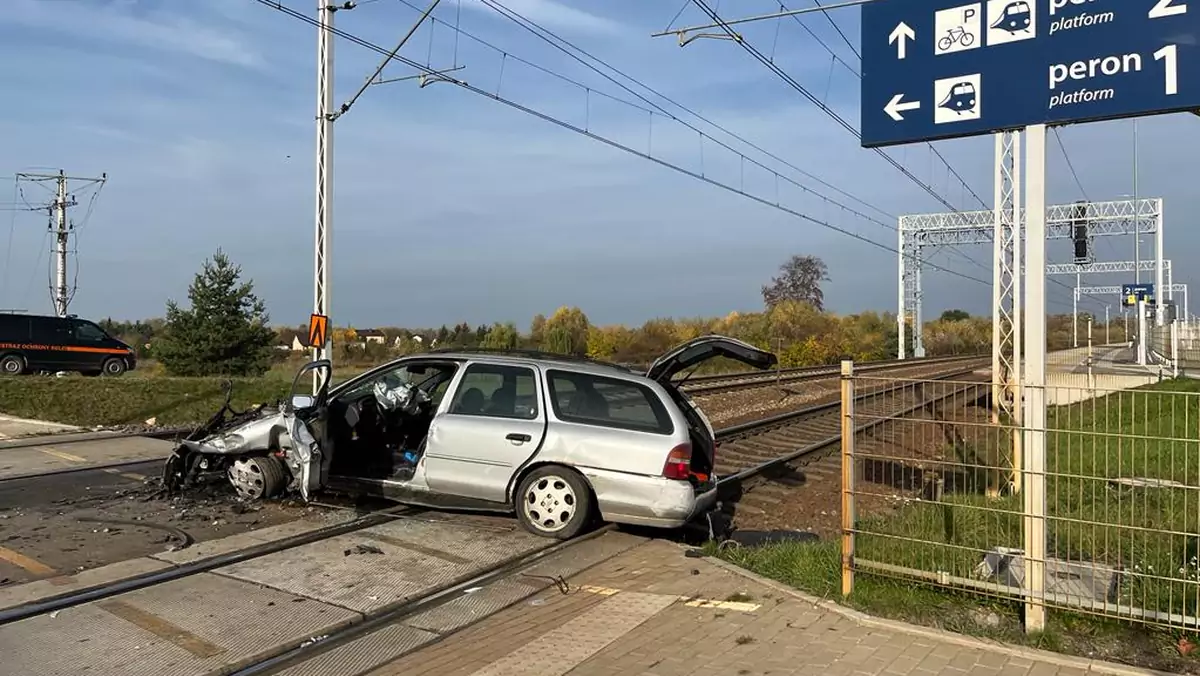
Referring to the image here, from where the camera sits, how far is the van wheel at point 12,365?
26237 millimetres

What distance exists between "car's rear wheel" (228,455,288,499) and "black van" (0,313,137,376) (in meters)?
20.9

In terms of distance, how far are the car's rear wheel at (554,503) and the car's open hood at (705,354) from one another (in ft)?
4.15

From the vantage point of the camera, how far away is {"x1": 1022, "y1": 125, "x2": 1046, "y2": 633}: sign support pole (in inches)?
209

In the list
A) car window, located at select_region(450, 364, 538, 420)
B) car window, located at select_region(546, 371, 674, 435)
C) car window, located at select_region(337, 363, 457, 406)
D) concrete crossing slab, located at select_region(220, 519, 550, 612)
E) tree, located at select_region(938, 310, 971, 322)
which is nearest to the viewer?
concrete crossing slab, located at select_region(220, 519, 550, 612)

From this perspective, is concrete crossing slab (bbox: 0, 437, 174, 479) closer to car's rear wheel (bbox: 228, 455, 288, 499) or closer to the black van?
car's rear wheel (bbox: 228, 455, 288, 499)

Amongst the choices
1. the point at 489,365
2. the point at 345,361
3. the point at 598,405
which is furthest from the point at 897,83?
the point at 345,361

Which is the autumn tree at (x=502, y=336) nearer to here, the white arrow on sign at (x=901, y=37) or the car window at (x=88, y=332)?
the car window at (x=88, y=332)

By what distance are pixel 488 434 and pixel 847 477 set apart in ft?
11.7

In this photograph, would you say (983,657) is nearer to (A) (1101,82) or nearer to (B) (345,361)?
(A) (1101,82)

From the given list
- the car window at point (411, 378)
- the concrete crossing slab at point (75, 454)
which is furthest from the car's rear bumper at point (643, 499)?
the concrete crossing slab at point (75, 454)

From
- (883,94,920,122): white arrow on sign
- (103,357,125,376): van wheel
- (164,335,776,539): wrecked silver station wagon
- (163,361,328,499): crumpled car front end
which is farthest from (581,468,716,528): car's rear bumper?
(103,357,125,376): van wheel

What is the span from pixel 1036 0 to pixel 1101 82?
2.31 ft

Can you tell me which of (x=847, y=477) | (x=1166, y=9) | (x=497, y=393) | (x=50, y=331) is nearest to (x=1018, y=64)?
(x=1166, y=9)

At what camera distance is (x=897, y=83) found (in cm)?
630
